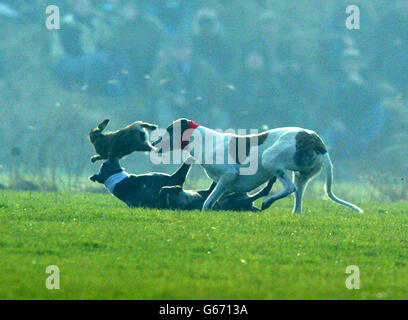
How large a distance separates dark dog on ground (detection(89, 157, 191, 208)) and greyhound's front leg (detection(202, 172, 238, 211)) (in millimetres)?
549

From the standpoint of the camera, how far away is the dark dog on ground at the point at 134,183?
12625mm

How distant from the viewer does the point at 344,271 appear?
8.02 meters

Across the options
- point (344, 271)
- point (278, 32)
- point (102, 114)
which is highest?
point (278, 32)

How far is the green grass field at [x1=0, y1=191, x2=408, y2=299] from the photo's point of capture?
7070mm

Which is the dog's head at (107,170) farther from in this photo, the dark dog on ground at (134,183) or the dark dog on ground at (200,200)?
the dark dog on ground at (200,200)

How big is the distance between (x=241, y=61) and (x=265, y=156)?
97.0 ft

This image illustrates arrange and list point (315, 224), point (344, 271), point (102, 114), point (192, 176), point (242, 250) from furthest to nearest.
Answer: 1. point (102, 114)
2. point (192, 176)
3. point (315, 224)
4. point (242, 250)
5. point (344, 271)

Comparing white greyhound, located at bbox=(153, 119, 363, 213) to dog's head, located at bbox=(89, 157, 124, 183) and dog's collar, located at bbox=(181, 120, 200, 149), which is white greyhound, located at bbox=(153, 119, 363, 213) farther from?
dog's head, located at bbox=(89, 157, 124, 183)

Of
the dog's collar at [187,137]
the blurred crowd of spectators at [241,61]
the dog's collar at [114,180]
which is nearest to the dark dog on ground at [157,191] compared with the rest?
the dog's collar at [114,180]

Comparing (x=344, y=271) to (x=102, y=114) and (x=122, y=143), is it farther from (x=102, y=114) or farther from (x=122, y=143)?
(x=102, y=114)

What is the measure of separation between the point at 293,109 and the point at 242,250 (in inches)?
1227

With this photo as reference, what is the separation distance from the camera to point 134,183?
12.7 meters

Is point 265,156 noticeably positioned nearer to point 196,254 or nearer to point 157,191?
point 157,191

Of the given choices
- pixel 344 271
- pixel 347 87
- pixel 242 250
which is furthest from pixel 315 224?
pixel 347 87
